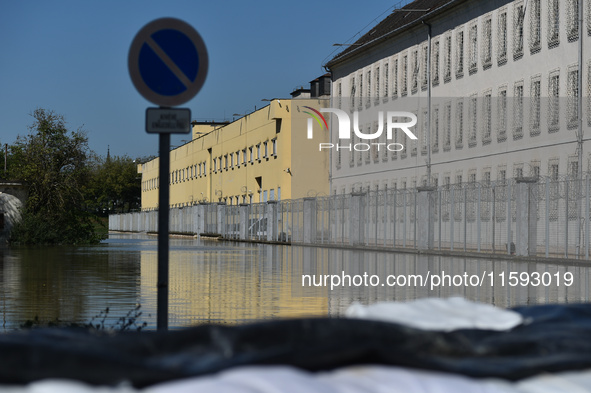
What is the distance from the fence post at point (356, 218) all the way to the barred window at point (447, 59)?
7.90 m

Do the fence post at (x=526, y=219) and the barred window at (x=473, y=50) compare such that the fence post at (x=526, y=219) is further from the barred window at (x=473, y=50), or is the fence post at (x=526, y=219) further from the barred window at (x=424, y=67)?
the barred window at (x=424, y=67)

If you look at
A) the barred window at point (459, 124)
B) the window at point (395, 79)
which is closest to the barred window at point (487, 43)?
the barred window at point (459, 124)

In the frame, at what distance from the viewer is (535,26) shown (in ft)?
132

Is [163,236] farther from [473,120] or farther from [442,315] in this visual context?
[473,120]

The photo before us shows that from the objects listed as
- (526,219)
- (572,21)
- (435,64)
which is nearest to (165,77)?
(526,219)

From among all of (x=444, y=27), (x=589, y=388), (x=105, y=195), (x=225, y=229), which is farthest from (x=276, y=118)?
(x=105, y=195)

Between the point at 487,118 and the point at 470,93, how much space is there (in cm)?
220

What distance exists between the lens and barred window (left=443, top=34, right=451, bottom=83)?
49250mm

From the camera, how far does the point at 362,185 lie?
204 feet

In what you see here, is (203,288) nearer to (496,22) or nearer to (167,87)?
(167,87)

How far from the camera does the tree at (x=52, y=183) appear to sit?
40969 mm

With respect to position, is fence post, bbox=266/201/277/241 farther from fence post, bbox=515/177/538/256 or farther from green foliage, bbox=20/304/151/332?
green foliage, bbox=20/304/151/332

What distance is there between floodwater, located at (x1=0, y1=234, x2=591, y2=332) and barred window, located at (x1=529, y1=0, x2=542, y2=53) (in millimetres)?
15368

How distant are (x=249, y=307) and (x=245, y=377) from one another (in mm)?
10569
